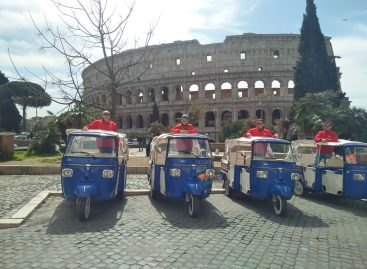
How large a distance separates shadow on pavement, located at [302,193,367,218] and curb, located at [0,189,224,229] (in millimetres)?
2835

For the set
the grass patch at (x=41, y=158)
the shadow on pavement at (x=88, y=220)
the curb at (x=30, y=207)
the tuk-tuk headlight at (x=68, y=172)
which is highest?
the tuk-tuk headlight at (x=68, y=172)

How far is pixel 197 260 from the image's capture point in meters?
4.83

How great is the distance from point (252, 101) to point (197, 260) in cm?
4774

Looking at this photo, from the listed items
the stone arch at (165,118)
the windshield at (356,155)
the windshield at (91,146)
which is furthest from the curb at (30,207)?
the stone arch at (165,118)

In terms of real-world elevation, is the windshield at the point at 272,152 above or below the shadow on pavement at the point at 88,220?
above

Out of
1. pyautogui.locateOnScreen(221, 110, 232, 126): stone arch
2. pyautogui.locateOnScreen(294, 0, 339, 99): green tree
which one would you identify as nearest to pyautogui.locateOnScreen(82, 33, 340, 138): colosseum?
pyautogui.locateOnScreen(221, 110, 232, 126): stone arch

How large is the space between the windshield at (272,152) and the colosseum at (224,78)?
41.5 metres

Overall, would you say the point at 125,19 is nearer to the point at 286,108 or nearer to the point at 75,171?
the point at 75,171

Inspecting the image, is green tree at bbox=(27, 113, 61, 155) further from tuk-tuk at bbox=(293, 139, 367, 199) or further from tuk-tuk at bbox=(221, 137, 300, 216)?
tuk-tuk at bbox=(293, 139, 367, 199)

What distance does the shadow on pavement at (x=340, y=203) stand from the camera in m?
8.67

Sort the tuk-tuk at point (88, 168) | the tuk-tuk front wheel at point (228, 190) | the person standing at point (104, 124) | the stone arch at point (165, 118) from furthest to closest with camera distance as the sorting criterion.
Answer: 1. the stone arch at point (165, 118)
2. the tuk-tuk front wheel at point (228, 190)
3. the person standing at point (104, 124)
4. the tuk-tuk at point (88, 168)

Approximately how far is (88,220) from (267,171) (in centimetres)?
426

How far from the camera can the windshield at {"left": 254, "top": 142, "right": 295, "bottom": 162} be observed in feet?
27.5

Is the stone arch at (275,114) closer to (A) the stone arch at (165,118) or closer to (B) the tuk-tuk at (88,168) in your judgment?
(A) the stone arch at (165,118)
